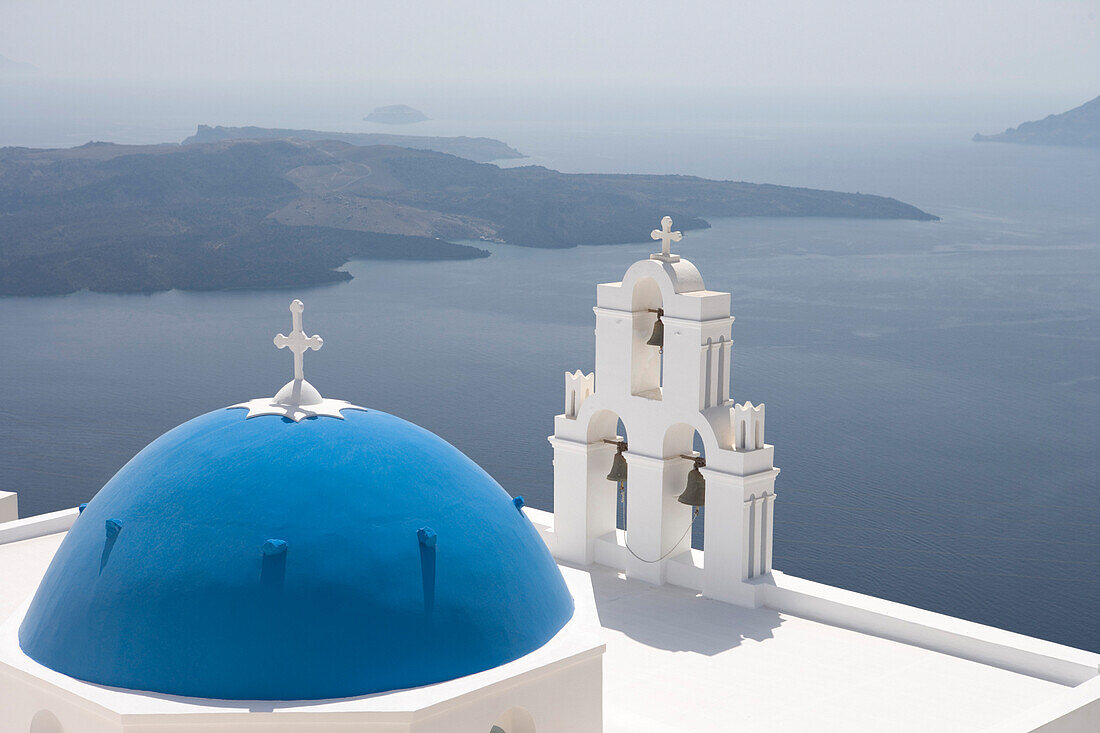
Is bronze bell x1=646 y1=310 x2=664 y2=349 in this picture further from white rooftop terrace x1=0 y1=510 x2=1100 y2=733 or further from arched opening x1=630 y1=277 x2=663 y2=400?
white rooftop terrace x1=0 y1=510 x2=1100 y2=733

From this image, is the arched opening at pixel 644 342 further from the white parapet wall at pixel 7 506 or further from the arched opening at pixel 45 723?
the white parapet wall at pixel 7 506

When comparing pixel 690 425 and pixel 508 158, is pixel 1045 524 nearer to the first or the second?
pixel 690 425

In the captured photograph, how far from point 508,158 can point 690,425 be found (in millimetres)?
96781

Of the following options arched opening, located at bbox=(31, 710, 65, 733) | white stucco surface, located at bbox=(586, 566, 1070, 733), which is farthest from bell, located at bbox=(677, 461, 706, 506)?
arched opening, located at bbox=(31, 710, 65, 733)

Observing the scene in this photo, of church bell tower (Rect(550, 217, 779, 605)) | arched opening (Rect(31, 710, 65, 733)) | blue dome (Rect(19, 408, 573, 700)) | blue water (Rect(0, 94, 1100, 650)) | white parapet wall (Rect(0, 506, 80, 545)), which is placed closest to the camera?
blue dome (Rect(19, 408, 573, 700))

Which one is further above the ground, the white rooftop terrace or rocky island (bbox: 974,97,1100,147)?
rocky island (bbox: 974,97,1100,147)

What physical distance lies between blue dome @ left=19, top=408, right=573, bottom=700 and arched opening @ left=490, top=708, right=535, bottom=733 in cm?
32

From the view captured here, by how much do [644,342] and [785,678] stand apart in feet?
13.1

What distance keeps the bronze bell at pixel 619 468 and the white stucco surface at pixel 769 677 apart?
4.38 ft

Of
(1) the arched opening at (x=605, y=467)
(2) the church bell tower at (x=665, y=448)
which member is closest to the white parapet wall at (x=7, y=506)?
(2) the church bell tower at (x=665, y=448)

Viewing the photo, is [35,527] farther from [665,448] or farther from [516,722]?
[516,722]

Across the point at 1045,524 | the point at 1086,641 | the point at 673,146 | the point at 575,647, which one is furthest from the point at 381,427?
the point at 673,146

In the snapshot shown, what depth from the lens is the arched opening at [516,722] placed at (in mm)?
7543

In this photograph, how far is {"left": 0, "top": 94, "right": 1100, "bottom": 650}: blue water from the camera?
136ft
